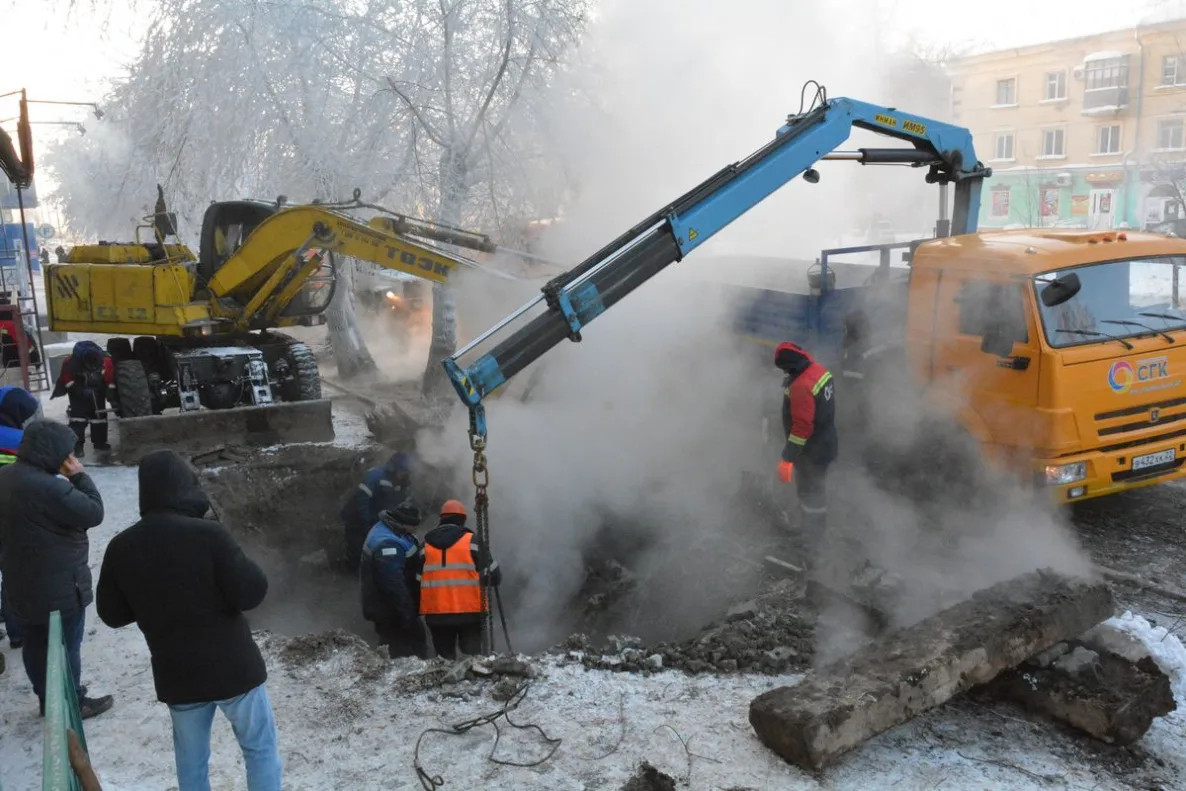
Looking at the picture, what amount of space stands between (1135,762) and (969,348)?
11.5 ft

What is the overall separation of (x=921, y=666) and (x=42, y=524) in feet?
13.8

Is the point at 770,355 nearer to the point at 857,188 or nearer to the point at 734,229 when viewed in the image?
the point at 734,229

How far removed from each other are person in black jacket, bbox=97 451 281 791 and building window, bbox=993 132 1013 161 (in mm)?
36389

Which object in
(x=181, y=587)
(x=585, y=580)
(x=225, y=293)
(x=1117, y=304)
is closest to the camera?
(x=181, y=587)

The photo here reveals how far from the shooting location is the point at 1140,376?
639 centimetres

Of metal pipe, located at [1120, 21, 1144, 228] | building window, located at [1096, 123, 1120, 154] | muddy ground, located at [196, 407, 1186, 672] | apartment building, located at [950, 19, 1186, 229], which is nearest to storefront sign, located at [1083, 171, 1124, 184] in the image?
apartment building, located at [950, 19, 1186, 229]

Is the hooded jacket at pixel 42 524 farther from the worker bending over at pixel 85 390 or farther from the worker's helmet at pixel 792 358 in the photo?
the worker bending over at pixel 85 390

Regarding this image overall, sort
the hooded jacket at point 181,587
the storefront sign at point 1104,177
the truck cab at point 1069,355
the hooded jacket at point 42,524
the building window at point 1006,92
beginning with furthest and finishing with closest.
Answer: the building window at point 1006,92 < the storefront sign at point 1104,177 < the truck cab at point 1069,355 < the hooded jacket at point 42,524 < the hooded jacket at point 181,587

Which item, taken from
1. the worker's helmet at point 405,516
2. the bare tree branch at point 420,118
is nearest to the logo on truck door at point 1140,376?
the worker's helmet at point 405,516

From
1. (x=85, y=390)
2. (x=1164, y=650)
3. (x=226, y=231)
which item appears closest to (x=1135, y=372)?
(x=1164, y=650)

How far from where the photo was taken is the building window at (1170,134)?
29391 millimetres

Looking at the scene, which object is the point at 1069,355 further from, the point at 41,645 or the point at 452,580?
the point at 41,645

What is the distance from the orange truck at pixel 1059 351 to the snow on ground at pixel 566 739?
1.77 m

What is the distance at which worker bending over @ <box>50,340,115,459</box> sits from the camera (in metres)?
10.1
